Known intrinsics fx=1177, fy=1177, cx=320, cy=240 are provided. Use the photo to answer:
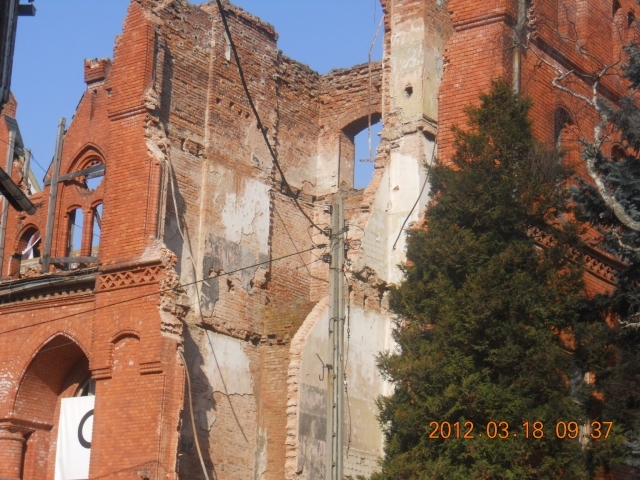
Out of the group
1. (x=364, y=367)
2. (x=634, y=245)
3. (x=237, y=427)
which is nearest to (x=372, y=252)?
(x=364, y=367)

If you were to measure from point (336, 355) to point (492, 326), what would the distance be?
2.09 m

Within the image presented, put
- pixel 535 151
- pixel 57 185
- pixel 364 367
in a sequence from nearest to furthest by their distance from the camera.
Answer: pixel 535 151 → pixel 364 367 → pixel 57 185

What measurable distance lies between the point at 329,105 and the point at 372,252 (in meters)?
4.47

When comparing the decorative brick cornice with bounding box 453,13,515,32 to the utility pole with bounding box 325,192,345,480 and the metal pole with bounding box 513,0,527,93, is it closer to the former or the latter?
the metal pole with bounding box 513,0,527,93

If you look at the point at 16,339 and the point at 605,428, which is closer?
the point at 605,428

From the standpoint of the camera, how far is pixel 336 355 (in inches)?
543

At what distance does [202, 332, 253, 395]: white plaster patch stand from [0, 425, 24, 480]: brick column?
383cm

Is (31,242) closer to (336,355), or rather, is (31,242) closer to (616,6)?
(336,355)

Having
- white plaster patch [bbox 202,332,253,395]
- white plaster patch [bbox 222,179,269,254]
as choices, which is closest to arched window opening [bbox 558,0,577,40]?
white plaster patch [bbox 222,179,269,254]

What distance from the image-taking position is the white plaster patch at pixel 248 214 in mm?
20000

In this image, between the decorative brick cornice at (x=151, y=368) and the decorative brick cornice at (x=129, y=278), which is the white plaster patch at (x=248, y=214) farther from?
the decorative brick cornice at (x=151, y=368)

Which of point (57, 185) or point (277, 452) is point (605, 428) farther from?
point (57, 185)

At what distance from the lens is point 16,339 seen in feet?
66.3
